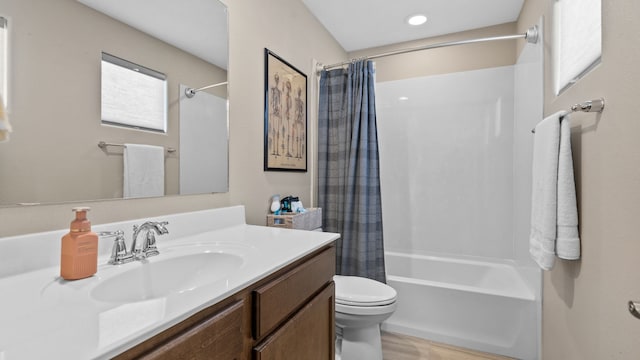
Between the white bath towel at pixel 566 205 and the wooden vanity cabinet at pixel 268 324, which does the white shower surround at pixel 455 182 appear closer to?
the white bath towel at pixel 566 205

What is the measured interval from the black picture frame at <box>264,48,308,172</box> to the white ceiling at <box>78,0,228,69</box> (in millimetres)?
377

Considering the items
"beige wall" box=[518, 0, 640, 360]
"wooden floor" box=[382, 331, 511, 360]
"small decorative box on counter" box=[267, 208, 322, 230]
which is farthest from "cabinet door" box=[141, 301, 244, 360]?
"wooden floor" box=[382, 331, 511, 360]

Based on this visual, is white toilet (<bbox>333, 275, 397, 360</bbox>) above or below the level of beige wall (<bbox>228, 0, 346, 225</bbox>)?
below

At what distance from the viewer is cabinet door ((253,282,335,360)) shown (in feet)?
2.64

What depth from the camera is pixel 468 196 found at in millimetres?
2525

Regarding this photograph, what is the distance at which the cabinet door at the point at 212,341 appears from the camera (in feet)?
1.71

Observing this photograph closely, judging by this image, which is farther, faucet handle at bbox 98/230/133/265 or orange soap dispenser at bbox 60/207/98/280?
faucet handle at bbox 98/230/133/265

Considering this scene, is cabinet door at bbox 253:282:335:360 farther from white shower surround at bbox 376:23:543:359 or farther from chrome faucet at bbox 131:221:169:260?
white shower surround at bbox 376:23:543:359

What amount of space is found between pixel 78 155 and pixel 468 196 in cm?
262

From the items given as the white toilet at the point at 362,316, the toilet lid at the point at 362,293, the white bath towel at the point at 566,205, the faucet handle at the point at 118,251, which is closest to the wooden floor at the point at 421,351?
the white toilet at the point at 362,316

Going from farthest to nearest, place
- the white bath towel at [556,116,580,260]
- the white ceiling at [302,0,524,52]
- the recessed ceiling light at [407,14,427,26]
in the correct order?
the recessed ceiling light at [407,14,427,26], the white ceiling at [302,0,524,52], the white bath towel at [556,116,580,260]

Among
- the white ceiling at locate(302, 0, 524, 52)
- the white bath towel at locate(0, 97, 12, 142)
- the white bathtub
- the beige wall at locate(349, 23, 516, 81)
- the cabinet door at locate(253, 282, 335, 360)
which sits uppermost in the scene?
the white ceiling at locate(302, 0, 524, 52)

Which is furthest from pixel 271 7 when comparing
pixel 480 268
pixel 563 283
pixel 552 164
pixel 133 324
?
pixel 480 268

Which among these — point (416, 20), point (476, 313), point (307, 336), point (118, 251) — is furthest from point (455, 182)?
point (118, 251)
